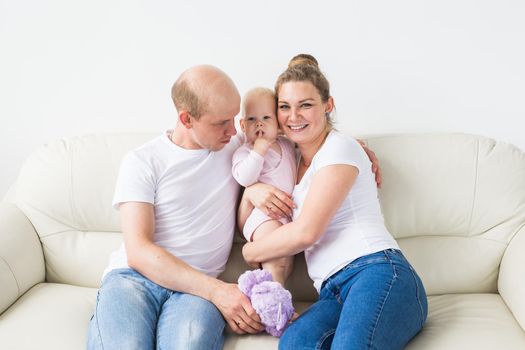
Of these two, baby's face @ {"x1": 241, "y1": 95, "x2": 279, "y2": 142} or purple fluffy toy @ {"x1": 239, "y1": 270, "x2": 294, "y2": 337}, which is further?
baby's face @ {"x1": 241, "y1": 95, "x2": 279, "y2": 142}

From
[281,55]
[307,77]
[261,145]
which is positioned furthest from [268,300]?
[281,55]

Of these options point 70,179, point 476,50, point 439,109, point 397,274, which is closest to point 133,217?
point 70,179

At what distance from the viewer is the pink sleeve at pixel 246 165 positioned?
6.29ft

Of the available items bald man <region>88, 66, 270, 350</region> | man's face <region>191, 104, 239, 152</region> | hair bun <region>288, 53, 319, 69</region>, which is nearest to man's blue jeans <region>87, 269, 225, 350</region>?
bald man <region>88, 66, 270, 350</region>

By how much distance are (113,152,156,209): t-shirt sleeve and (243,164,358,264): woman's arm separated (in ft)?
1.56

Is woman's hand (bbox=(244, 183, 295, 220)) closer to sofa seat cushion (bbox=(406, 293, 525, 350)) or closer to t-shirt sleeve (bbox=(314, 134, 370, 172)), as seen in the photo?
t-shirt sleeve (bbox=(314, 134, 370, 172))

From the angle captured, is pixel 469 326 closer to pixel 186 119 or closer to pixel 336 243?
pixel 336 243

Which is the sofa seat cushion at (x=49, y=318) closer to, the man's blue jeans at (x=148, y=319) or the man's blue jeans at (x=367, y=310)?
the man's blue jeans at (x=148, y=319)

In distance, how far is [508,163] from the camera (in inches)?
85.0

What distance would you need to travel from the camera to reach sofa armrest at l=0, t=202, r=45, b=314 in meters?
2.00

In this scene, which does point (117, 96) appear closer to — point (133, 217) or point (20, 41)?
point (20, 41)

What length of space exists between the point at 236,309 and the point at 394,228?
75 centimetres

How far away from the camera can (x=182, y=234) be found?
1960mm

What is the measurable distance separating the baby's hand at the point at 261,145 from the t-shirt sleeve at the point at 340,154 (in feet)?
0.62
